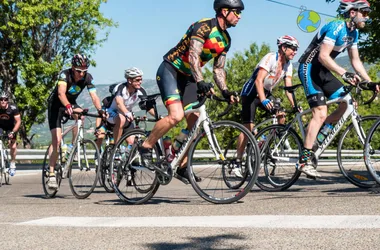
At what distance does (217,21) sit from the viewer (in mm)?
7094

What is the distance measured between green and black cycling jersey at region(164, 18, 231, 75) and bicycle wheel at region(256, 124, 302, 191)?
1817 mm

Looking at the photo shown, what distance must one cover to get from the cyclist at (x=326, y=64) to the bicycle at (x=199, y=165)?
87 cm

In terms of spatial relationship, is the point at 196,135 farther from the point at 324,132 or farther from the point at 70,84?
the point at 70,84

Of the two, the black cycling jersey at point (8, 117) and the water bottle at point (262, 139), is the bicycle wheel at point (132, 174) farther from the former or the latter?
the black cycling jersey at point (8, 117)

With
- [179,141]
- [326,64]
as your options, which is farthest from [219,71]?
[326,64]

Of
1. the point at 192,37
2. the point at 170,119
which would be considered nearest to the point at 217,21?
the point at 192,37

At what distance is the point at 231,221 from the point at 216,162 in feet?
6.14

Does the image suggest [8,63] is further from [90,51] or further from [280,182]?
[280,182]

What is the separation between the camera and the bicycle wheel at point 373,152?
7500 millimetres

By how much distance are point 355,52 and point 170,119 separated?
259 centimetres

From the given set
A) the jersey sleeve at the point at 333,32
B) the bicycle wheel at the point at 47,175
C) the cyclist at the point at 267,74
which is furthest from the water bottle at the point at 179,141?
the bicycle wheel at the point at 47,175

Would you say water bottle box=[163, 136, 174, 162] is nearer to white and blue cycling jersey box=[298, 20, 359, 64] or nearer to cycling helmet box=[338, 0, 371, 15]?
white and blue cycling jersey box=[298, 20, 359, 64]

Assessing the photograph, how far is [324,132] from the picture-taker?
8.24 metres

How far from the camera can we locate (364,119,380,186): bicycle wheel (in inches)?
295
